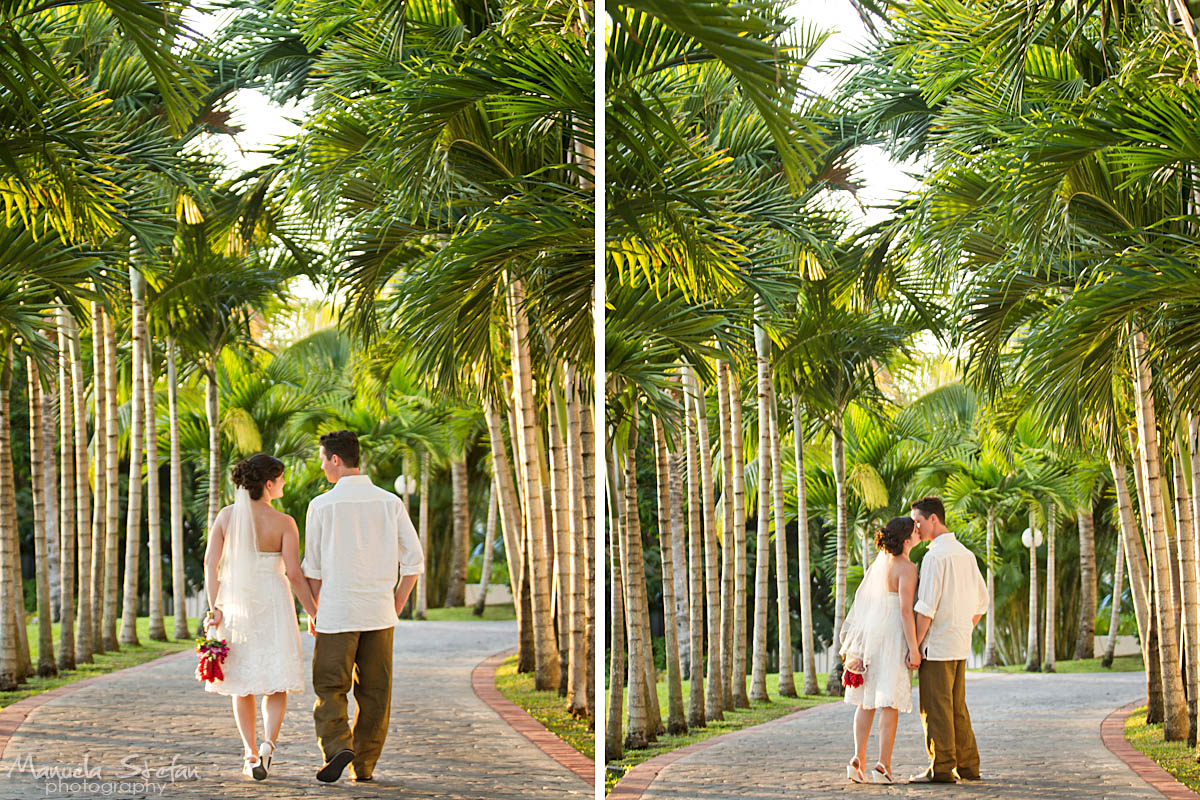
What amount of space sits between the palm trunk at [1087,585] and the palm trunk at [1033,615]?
0.13m

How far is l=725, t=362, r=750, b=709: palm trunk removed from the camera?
13.4ft

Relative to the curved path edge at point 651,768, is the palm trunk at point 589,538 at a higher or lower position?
higher

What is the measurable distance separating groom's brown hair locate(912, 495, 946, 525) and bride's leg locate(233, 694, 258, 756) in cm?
224

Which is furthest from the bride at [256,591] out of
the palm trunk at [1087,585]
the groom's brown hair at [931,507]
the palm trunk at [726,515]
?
the palm trunk at [1087,585]

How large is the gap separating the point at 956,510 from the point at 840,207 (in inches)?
43.3

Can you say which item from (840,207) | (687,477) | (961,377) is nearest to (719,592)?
(687,477)

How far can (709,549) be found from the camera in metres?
4.17

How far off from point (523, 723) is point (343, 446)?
119 cm

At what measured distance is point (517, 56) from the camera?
4.01 m

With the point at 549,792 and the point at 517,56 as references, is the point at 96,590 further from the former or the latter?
the point at 517,56

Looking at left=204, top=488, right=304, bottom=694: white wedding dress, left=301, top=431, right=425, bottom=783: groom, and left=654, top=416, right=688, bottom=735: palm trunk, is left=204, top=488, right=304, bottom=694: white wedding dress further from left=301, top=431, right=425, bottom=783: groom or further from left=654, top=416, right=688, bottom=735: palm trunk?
left=654, top=416, right=688, bottom=735: palm trunk

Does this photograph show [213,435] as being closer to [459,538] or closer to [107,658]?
[107,658]

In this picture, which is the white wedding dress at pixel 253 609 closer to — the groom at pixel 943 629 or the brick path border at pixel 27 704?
the brick path border at pixel 27 704

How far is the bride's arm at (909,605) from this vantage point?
3902 mm
